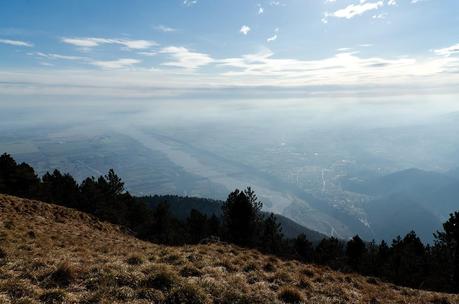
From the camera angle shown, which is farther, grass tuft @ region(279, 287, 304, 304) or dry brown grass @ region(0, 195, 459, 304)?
grass tuft @ region(279, 287, 304, 304)

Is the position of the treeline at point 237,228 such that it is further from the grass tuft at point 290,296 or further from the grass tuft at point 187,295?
the grass tuft at point 187,295

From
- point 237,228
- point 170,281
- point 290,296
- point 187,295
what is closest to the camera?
point 187,295

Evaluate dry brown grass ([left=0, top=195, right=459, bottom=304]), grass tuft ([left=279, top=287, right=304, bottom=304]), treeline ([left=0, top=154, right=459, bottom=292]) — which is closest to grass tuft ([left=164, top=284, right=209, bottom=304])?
dry brown grass ([left=0, top=195, right=459, bottom=304])

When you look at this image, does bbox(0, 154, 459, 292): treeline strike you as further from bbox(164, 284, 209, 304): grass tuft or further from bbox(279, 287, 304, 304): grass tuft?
bbox(164, 284, 209, 304): grass tuft

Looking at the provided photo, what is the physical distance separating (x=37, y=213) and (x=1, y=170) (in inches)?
1490

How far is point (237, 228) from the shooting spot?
62.0 m

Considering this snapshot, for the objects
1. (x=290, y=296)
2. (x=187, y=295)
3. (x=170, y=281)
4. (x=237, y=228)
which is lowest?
(x=237, y=228)

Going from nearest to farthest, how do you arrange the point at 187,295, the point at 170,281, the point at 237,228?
the point at 187,295 → the point at 170,281 → the point at 237,228

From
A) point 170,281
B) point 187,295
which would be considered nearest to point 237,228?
point 170,281

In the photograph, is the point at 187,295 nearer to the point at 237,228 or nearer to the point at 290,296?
the point at 290,296

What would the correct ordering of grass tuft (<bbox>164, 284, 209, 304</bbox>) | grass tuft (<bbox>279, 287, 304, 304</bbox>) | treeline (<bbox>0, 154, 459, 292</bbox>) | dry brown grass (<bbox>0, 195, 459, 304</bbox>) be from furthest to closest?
treeline (<bbox>0, 154, 459, 292</bbox>) → grass tuft (<bbox>279, 287, 304, 304</bbox>) → grass tuft (<bbox>164, 284, 209, 304</bbox>) → dry brown grass (<bbox>0, 195, 459, 304</bbox>)

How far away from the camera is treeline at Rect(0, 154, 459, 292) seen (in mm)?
46312

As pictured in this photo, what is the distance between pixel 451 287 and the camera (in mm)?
41375

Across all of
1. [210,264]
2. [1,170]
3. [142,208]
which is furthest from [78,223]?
[142,208]
